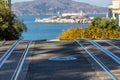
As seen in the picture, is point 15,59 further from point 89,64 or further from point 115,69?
point 115,69

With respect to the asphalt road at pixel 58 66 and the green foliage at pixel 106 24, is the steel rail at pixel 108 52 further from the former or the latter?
the green foliage at pixel 106 24

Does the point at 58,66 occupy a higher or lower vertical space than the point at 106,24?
lower

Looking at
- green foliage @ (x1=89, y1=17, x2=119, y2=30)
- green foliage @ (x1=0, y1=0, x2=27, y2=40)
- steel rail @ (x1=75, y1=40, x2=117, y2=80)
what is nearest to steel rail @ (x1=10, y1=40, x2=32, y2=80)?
steel rail @ (x1=75, y1=40, x2=117, y2=80)

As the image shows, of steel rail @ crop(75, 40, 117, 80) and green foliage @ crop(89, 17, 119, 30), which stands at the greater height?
green foliage @ crop(89, 17, 119, 30)

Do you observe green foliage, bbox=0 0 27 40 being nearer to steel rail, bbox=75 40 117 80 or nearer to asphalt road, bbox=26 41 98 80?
asphalt road, bbox=26 41 98 80

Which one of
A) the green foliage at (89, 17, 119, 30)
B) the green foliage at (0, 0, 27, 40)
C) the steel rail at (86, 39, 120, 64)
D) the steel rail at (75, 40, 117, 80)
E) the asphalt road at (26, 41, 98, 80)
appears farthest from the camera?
the green foliage at (89, 17, 119, 30)

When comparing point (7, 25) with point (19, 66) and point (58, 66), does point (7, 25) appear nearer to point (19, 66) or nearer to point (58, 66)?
point (19, 66)

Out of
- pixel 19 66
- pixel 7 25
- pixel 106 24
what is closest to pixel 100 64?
pixel 19 66

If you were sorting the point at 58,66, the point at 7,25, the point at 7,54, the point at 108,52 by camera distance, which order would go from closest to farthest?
the point at 58,66 < the point at 7,54 < the point at 108,52 < the point at 7,25

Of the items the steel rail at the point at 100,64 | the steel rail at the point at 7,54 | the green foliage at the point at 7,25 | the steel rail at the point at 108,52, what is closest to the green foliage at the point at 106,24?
the green foliage at the point at 7,25

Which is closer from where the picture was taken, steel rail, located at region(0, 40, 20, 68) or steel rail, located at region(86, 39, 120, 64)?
steel rail, located at region(86, 39, 120, 64)

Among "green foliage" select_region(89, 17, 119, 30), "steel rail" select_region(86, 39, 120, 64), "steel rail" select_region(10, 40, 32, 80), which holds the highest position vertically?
"green foliage" select_region(89, 17, 119, 30)

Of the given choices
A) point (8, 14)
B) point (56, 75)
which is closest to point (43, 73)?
point (56, 75)

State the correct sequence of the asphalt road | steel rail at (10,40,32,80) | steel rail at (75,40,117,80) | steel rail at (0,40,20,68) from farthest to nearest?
1. steel rail at (0,40,20,68)
2. steel rail at (10,40,32,80)
3. the asphalt road
4. steel rail at (75,40,117,80)
